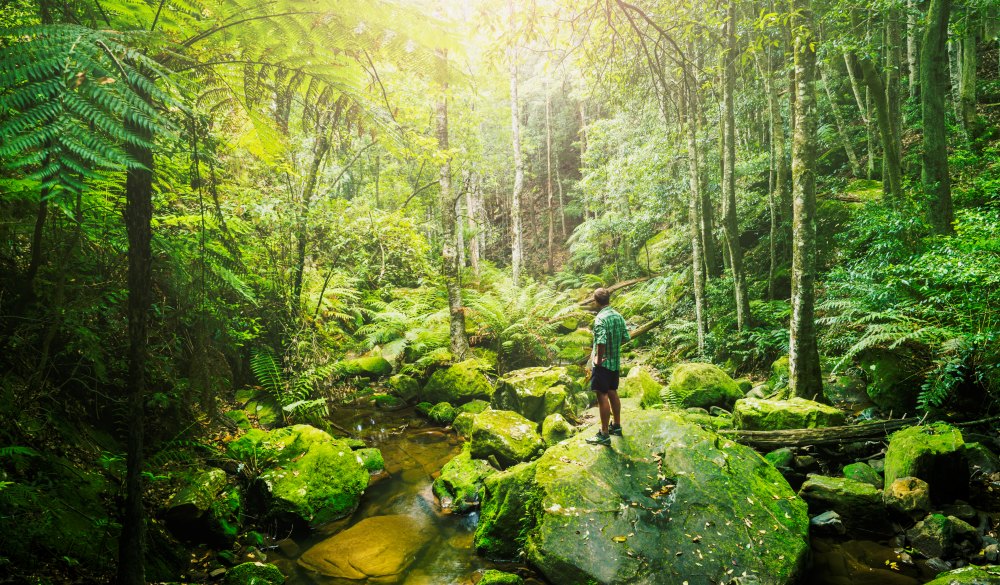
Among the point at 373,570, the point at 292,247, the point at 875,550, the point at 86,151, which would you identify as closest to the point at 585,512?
the point at 373,570

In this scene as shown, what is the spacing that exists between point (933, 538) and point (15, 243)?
8.73 m

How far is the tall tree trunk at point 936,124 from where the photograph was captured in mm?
6816

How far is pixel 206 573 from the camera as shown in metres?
3.98

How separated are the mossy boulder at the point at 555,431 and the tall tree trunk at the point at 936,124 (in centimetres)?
665

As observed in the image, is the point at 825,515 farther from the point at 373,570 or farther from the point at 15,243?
the point at 15,243

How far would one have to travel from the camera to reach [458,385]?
926cm

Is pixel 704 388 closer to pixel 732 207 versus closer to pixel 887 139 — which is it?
pixel 732 207

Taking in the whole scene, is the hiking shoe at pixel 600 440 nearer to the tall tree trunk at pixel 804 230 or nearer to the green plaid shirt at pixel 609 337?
the green plaid shirt at pixel 609 337

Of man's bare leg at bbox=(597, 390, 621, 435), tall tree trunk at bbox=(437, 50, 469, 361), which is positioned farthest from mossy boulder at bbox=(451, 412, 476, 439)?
man's bare leg at bbox=(597, 390, 621, 435)

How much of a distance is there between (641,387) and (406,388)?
17.1 feet

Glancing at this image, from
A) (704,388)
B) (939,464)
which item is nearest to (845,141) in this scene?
(704,388)

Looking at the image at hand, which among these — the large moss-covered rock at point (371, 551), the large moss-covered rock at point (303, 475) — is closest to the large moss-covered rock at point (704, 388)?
the large moss-covered rock at point (371, 551)

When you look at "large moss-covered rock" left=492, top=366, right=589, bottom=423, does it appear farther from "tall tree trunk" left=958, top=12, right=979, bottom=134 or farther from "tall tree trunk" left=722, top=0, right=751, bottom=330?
"tall tree trunk" left=958, top=12, right=979, bottom=134

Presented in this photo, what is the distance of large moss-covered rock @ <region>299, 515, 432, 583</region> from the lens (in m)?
4.46
